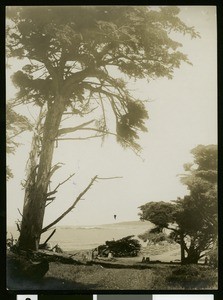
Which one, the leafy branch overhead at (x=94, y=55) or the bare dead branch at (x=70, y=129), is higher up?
the leafy branch overhead at (x=94, y=55)

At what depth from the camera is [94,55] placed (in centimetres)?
157

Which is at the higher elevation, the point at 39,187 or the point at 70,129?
the point at 70,129

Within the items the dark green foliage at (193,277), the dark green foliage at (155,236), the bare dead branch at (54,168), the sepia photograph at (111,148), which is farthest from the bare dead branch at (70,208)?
the dark green foliage at (193,277)

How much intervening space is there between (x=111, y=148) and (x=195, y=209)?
17.3 inches

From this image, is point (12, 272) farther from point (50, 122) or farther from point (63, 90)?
point (63, 90)

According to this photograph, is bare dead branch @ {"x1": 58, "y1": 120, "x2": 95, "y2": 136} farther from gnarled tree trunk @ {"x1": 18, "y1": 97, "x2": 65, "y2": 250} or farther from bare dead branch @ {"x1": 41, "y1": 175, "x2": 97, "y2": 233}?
bare dead branch @ {"x1": 41, "y1": 175, "x2": 97, "y2": 233}

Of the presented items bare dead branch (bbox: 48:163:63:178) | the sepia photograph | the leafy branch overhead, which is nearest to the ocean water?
the sepia photograph

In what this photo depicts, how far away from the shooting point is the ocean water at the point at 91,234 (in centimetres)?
152

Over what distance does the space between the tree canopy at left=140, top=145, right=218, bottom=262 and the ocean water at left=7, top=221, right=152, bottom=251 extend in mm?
66

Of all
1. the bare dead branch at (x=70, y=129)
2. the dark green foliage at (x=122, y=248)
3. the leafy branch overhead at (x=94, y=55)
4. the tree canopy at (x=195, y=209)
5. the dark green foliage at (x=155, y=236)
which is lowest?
the dark green foliage at (x=122, y=248)

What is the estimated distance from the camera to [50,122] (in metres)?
1.57

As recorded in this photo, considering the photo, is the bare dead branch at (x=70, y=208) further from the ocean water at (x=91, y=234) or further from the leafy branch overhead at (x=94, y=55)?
the leafy branch overhead at (x=94, y=55)

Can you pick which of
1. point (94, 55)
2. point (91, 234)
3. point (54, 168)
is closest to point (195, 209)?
point (91, 234)

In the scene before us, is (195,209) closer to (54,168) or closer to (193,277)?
(193,277)
